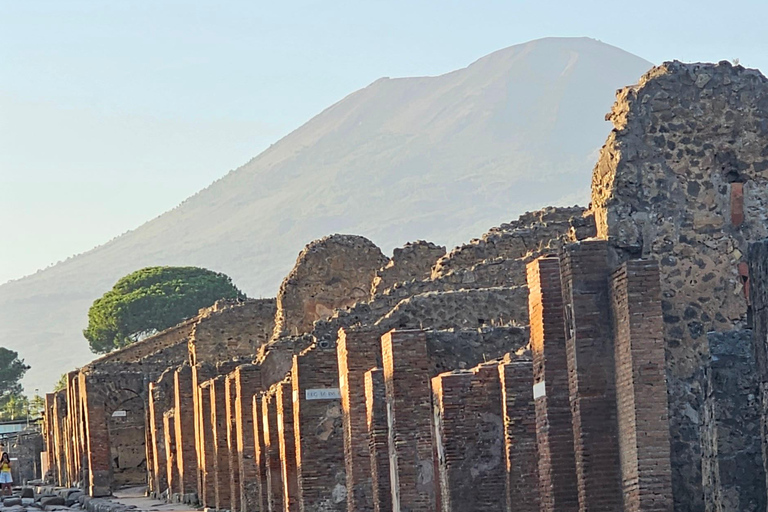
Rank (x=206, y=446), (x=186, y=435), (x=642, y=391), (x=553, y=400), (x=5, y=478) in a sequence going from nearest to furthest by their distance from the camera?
(x=642, y=391) < (x=553, y=400) < (x=206, y=446) < (x=186, y=435) < (x=5, y=478)

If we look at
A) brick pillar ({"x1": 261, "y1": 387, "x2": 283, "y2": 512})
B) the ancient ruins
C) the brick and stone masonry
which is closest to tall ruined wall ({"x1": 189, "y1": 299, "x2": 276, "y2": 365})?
brick pillar ({"x1": 261, "y1": 387, "x2": 283, "y2": 512})

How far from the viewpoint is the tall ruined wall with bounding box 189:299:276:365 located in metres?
48.9

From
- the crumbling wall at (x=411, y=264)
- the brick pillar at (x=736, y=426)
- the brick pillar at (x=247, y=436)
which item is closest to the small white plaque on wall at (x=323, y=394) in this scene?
the brick pillar at (x=247, y=436)

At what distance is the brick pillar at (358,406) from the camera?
2483 cm

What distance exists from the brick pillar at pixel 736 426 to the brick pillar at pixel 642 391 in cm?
236

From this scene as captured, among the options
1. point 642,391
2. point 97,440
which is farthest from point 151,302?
point 642,391

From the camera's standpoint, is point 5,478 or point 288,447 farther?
point 5,478

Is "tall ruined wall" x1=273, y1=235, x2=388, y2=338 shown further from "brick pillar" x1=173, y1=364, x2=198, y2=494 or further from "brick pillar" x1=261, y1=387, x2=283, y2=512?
"brick pillar" x1=261, y1=387, x2=283, y2=512

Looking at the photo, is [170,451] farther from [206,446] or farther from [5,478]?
[5,478]

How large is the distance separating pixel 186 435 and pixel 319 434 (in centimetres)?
1747

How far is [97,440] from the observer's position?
2061 inches

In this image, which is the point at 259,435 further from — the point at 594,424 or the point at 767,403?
the point at 767,403

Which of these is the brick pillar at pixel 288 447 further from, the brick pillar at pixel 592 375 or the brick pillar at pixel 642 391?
the brick pillar at pixel 642 391

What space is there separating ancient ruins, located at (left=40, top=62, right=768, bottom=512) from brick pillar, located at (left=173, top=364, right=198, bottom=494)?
1391 centimetres
